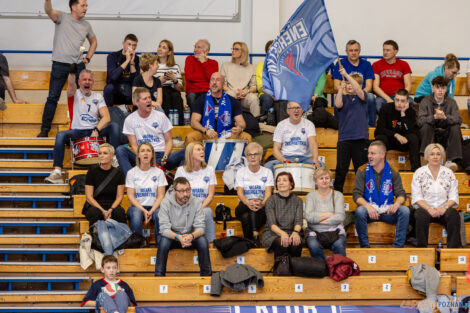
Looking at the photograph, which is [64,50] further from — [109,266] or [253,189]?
[109,266]

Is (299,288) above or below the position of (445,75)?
below

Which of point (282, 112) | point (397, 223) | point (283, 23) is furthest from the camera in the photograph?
point (283, 23)

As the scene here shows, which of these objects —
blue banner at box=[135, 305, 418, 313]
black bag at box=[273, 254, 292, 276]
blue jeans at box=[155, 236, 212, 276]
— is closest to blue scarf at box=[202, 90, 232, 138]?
blue jeans at box=[155, 236, 212, 276]

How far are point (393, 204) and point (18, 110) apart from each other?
4997mm

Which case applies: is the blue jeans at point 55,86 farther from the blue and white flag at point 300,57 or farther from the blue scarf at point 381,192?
the blue scarf at point 381,192

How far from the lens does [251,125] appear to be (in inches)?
390

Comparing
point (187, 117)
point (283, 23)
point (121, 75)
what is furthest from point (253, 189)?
point (283, 23)

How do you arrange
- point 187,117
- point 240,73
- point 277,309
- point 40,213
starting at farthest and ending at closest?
point 240,73, point 187,117, point 40,213, point 277,309

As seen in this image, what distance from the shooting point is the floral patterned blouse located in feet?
27.4

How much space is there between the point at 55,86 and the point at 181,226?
127 inches

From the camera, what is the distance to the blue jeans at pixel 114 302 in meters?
7.11

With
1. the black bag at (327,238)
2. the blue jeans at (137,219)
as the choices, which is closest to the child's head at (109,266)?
the blue jeans at (137,219)

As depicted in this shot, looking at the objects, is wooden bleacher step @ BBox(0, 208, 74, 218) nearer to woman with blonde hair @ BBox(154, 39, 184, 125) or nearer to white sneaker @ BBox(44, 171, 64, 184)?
white sneaker @ BBox(44, 171, 64, 184)

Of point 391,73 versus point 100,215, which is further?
point 391,73
